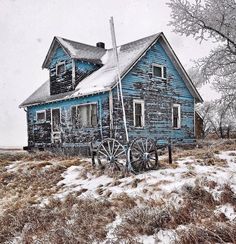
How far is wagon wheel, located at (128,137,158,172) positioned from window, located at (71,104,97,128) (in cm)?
745

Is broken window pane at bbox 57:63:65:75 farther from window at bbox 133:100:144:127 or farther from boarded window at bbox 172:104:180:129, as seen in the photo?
boarded window at bbox 172:104:180:129

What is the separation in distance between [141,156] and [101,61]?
11772 millimetres

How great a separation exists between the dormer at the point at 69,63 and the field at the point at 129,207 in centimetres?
978

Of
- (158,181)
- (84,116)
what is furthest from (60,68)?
(158,181)

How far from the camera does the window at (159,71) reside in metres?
19.3

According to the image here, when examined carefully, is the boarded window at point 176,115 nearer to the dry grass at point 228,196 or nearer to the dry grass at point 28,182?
the dry grass at point 28,182

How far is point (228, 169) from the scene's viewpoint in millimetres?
9281

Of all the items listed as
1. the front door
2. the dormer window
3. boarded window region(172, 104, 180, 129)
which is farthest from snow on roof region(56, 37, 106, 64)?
boarded window region(172, 104, 180, 129)

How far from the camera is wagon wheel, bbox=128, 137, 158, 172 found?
10.0 meters

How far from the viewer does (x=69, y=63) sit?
19859 mm

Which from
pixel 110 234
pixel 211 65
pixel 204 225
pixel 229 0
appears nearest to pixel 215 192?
pixel 204 225

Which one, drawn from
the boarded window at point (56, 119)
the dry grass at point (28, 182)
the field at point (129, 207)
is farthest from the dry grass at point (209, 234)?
the boarded window at point (56, 119)

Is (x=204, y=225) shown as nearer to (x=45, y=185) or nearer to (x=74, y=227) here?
(x=74, y=227)

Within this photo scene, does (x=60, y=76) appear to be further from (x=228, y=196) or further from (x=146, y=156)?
(x=228, y=196)
